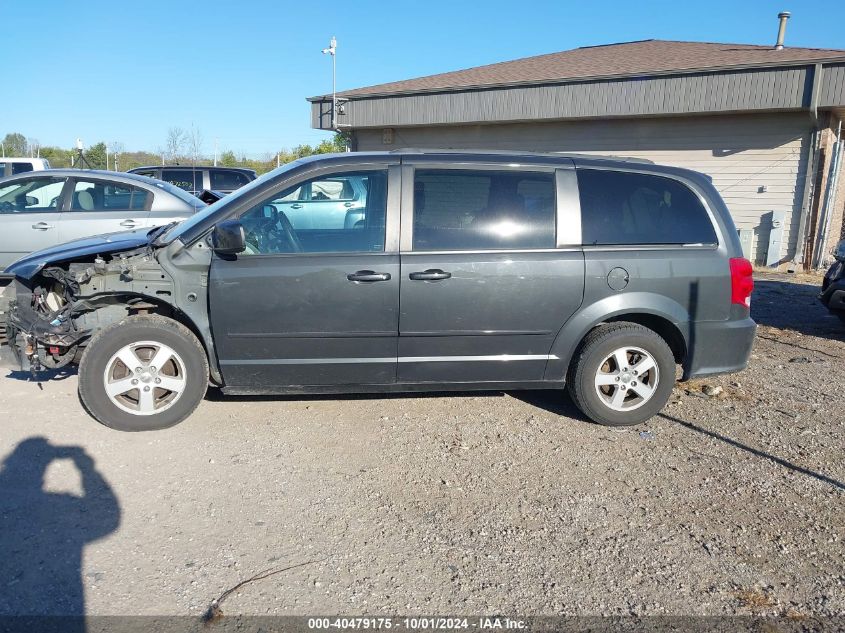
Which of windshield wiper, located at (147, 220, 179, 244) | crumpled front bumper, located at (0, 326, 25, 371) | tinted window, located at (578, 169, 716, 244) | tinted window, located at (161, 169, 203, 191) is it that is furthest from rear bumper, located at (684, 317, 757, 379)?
tinted window, located at (161, 169, 203, 191)

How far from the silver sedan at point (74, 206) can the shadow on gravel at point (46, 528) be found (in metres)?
4.35

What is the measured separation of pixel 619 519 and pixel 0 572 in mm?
3013

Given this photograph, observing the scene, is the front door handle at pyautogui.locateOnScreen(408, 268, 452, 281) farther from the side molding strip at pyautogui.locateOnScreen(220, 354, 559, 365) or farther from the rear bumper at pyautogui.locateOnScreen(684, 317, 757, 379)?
the rear bumper at pyautogui.locateOnScreen(684, 317, 757, 379)

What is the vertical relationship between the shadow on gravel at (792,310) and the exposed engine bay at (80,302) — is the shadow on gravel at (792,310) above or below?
below

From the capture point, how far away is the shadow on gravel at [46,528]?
282cm

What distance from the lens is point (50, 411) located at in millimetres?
4852

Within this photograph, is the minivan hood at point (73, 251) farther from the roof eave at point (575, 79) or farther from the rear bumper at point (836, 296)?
the roof eave at point (575, 79)

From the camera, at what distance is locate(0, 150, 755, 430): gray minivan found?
4422 mm

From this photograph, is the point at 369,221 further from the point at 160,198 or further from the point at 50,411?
the point at 160,198

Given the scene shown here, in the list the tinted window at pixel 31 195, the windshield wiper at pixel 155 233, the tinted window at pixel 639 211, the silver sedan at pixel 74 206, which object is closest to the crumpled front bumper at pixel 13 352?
the windshield wiper at pixel 155 233

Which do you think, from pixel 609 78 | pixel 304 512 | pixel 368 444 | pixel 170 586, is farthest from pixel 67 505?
pixel 609 78

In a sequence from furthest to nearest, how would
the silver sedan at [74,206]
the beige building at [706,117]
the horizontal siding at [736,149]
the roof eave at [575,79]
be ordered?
the horizontal siding at [736,149] → the beige building at [706,117] → the roof eave at [575,79] → the silver sedan at [74,206]

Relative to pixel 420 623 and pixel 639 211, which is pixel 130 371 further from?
pixel 639 211

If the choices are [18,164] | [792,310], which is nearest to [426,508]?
[792,310]
